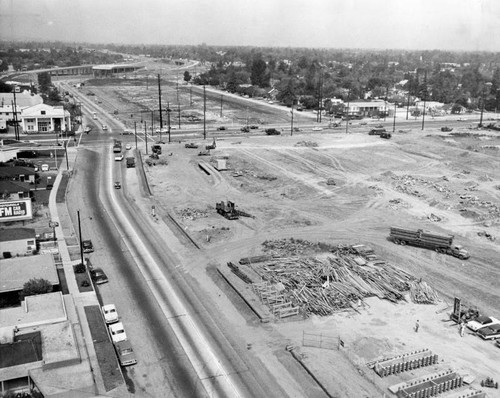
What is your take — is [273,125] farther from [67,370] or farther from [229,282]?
[67,370]

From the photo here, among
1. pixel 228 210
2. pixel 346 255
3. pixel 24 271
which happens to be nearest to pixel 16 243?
pixel 24 271

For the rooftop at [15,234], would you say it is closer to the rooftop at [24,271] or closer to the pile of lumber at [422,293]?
the rooftop at [24,271]

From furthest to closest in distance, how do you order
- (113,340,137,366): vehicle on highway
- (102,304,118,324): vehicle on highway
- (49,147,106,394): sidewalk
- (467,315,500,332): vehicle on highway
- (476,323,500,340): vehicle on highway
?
1. (467,315,500,332): vehicle on highway
2. (102,304,118,324): vehicle on highway
3. (476,323,500,340): vehicle on highway
4. (113,340,137,366): vehicle on highway
5. (49,147,106,394): sidewalk

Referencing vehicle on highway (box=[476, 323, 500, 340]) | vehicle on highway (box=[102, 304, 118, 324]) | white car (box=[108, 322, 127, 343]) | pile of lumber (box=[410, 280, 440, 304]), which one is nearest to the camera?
white car (box=[108, 322, 127, 343])

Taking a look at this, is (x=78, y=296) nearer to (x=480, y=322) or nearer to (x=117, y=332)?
(x=117, y=332)

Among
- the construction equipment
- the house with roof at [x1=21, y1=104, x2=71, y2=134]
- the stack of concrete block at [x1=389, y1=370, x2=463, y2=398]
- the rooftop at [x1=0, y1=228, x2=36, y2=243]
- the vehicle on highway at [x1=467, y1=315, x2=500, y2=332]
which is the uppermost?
the house with roof at [x1=21, y1=104, x2=71, y2=134]

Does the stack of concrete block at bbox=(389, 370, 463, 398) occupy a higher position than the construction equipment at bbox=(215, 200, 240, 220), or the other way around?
the construction equipment at bbox=(215, 200, 240, 220)

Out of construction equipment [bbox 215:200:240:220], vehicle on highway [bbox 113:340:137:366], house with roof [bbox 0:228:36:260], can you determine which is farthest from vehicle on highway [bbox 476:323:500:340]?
house with roof [bbox 0:228:36:260]

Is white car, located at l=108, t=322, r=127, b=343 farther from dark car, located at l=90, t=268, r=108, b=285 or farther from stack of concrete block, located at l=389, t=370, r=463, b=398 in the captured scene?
stack of concrete block, located at l=389, t=370, r=463, b=398
